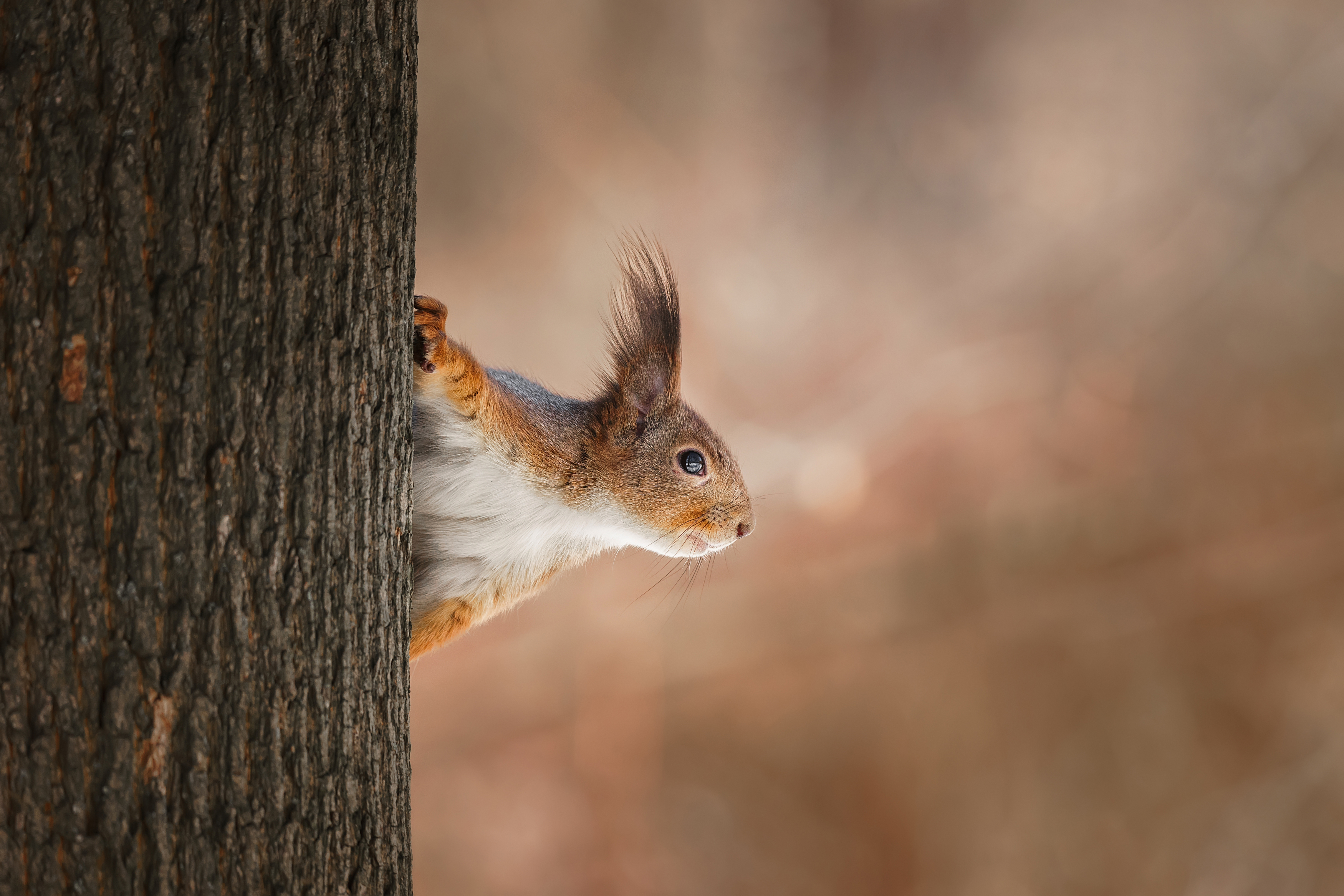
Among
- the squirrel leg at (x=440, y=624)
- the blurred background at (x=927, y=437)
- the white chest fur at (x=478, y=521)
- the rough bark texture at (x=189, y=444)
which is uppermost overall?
the blurred background at (x=927, y=437)

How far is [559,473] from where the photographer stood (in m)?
1.74

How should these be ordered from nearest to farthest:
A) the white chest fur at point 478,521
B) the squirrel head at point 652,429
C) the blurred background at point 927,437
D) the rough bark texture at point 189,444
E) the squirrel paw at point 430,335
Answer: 1. the rough bark texture at point 189,444
2. the squirrel paw at point 430,335
3. the white chest fur at point 478,521
4. the squirrel head at point 652,429
5. the blurred background at point 927,437

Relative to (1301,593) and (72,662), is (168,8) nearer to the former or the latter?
(72,662)

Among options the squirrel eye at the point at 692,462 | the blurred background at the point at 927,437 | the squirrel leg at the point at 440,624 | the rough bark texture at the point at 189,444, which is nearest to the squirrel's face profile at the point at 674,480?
the squirrel eye at the point at 692,462

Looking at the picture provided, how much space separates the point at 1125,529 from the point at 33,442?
438 cm

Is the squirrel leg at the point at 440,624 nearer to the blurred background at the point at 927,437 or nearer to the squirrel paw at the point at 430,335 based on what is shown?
the squirrel paw at the point at 430,335

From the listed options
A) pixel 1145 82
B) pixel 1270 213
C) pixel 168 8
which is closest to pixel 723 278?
pixel 1145 82

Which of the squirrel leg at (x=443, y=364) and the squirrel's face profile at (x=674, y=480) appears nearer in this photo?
the squirrel leg at (x=443, y=364)

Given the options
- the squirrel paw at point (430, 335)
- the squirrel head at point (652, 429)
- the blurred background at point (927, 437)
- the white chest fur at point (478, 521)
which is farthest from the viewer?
the blurred background at point (927, 437)

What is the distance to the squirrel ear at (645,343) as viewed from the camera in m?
1.85

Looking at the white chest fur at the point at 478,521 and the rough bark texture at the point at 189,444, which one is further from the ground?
the white chest fur at the point at 478,521

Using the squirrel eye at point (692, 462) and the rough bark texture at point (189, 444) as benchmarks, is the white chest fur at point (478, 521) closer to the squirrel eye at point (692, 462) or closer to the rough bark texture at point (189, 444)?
the squirrel eye at point (692, 462)

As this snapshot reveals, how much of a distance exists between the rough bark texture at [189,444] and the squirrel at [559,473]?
1.69 feet

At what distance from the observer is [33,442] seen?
0.78 metres
